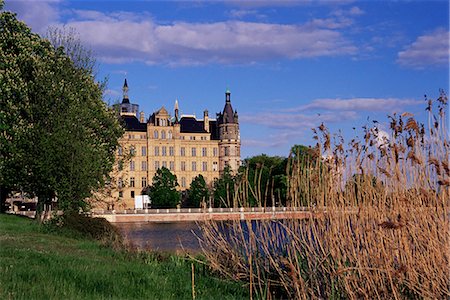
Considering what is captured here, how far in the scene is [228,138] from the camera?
2813 inches

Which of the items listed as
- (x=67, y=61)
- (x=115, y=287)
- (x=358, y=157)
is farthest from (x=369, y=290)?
(x=67, y=61)

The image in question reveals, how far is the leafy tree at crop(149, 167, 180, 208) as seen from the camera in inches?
2229

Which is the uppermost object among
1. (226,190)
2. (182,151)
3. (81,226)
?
(182,151)

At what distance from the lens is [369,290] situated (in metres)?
5.83

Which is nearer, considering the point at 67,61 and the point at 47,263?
the point at 47,263

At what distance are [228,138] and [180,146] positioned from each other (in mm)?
5948

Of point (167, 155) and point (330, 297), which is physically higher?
point (167, 155)

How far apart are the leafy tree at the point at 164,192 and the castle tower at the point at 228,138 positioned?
39.7 ft

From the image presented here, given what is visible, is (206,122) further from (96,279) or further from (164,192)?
(96,279)

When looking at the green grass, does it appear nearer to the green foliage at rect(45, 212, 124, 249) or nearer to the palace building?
the green foliage at rect(45, 212, 124, 249)

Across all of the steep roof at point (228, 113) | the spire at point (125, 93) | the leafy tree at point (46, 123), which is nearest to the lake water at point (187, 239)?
the leafy tree at point (46, 123)

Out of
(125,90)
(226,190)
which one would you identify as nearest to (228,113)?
(125,90)

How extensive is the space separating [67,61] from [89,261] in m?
14.6

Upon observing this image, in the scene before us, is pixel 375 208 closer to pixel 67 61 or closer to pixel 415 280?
pixel 415 280
